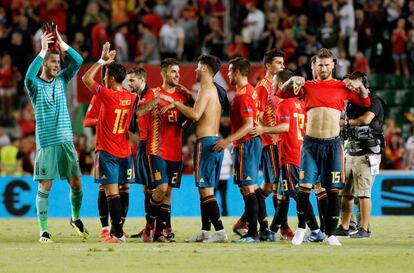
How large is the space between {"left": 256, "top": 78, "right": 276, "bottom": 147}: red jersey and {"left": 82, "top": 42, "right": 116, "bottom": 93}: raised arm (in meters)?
2.14

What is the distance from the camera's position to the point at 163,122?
1544cm

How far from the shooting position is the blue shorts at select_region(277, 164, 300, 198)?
52.5 ft

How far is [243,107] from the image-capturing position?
15.2 meters

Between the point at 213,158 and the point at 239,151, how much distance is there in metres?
0.48

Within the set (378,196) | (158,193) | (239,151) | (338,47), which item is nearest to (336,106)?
(239,151)

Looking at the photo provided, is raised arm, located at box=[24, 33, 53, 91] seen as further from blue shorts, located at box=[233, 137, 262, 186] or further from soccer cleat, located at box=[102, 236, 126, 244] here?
blue shorts, located at box=[233, 137, 262, 186]

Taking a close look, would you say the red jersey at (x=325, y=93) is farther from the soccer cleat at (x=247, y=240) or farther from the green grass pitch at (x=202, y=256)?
the soccer cleat at (x=247, y=240)

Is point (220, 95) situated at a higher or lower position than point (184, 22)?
lower

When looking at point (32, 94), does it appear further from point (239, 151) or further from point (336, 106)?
point (336, 106)

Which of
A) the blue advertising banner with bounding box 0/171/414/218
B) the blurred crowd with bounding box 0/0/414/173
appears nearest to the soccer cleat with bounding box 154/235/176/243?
the blue advertising banner with bounding box 0/171/414/218

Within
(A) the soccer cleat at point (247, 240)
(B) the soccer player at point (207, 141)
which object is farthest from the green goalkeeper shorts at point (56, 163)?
(A) the soccer cleat at point (247, 240)

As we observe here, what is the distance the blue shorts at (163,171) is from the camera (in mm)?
15352

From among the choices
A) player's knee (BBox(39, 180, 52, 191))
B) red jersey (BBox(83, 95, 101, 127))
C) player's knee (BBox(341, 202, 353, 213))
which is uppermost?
red jersey (BBox(83, 95, 101, 127))

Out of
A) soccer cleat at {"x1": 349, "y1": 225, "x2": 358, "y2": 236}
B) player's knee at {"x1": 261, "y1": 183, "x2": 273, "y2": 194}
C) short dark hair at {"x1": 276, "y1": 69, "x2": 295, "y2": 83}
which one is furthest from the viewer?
soccer cleat at {"x1": 349, "y1": 225, "x2": 358, "y2": 236}
